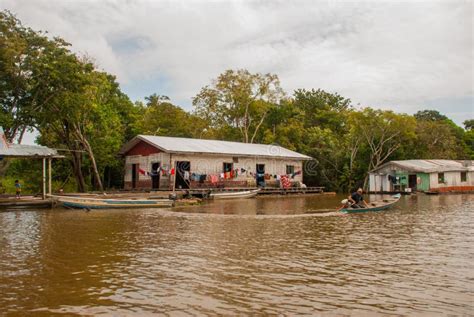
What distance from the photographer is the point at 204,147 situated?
1332 inches

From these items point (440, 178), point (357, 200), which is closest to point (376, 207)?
point (357, 200)

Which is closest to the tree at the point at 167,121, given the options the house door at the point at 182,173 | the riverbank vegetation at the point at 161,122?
the riverbank vegetation at the point at 161,122

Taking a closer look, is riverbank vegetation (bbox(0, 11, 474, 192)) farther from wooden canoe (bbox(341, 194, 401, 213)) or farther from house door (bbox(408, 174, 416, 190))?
wooden canoe (bbox(341, 194, 401, 213))

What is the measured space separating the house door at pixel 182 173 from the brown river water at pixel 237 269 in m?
15.7

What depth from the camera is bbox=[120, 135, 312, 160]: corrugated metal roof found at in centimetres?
3125

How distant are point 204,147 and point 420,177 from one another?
1979 centimetres

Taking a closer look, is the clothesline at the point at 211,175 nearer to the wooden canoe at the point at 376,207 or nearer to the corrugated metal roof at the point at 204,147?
the corrugated metal roof at the point at 204,147

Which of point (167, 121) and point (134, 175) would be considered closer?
point (134, 175)

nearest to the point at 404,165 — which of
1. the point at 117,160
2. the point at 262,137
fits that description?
the point at 262,137

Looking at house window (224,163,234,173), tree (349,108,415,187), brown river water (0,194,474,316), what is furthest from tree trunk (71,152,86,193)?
tree (349,108,415,187)

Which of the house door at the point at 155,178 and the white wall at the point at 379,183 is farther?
the white wall at the point at 379,183

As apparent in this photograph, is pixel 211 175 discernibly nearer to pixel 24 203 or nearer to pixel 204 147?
pixel 204 147

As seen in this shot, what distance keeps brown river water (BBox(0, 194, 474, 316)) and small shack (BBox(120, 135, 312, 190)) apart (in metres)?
15.5

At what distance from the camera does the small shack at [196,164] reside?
102ft
